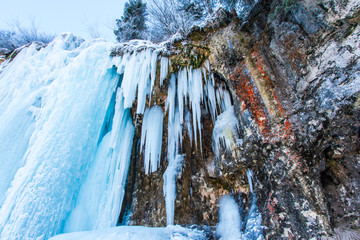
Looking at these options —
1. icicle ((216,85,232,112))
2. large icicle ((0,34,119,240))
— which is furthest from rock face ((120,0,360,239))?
large icicle ((0,34,119,240))

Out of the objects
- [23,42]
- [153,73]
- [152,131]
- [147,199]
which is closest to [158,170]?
[147,199]

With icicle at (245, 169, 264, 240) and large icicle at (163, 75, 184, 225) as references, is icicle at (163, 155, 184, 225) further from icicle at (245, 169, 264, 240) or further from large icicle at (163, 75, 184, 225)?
icicle at (245, 169, 264, 240)

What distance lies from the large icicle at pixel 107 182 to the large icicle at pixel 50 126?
9.1 inches

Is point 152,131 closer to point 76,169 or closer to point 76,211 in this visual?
point 76,169

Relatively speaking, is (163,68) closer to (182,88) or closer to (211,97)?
(182,88)

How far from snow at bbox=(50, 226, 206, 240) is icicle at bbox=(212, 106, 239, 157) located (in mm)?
1405

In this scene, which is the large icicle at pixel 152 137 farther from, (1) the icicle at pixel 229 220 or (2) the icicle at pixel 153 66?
(1) the icicle at pixel 229 220

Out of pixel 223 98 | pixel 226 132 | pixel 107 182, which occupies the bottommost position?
pixel 107 182

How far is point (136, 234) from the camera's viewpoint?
2.36 metres

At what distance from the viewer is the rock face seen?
1.84 metres

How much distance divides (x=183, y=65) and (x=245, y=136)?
224 cm

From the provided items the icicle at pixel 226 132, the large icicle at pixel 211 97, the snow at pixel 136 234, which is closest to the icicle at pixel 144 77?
the large icicle at pixel 211 97

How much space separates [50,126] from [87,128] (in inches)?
27.2

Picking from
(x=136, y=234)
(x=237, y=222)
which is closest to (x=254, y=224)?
(x=237, y=222)
